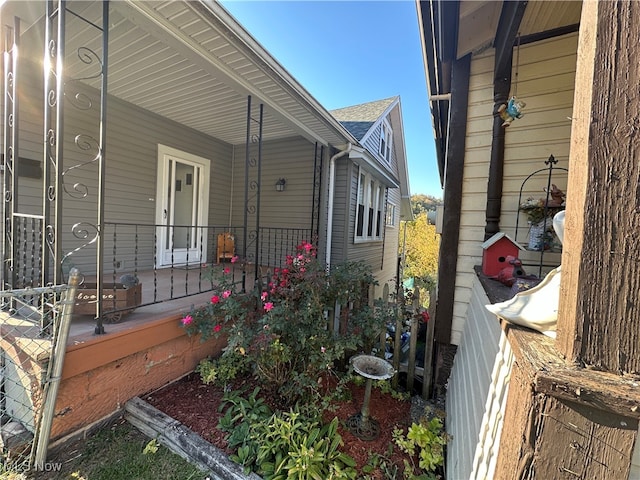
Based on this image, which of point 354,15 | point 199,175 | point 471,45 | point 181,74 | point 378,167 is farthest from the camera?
point 378,167

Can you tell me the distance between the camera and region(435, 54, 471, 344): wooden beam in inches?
107

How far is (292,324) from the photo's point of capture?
8.54 feet

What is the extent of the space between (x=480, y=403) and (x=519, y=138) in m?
2.22

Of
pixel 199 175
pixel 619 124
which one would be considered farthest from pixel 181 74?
pixel 619 124

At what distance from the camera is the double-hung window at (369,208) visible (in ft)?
21.7

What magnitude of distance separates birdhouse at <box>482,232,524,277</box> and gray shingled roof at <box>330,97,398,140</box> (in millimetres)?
5115

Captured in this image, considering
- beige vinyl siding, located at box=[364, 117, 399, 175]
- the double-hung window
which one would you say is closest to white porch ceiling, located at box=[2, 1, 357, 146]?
the double-hung window

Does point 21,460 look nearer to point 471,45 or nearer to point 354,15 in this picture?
point 471,45

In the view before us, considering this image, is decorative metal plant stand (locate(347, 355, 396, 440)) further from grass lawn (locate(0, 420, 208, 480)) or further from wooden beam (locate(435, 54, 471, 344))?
grass lawn (locate(0, 420, 208, 480))

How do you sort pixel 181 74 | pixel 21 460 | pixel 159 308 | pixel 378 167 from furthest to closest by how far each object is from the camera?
pixel 378 167 → pixel 181 74 → pixel 159 308 → pixel 21 460

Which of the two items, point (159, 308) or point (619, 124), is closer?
point (619, 124)

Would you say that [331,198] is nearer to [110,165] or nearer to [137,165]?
[137,165]

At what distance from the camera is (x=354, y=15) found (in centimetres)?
479

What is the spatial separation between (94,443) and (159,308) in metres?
1.14
